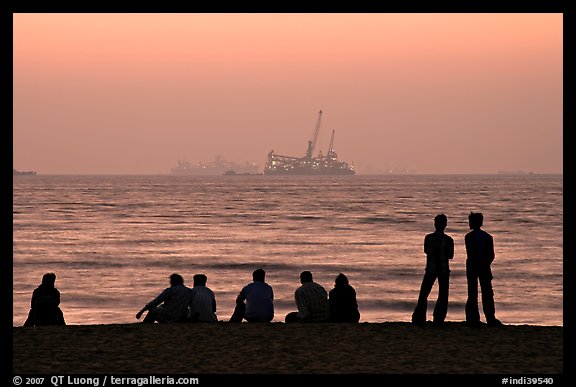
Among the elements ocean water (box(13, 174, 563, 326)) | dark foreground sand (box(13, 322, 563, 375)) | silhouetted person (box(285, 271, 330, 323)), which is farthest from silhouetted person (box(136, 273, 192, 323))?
ocean water (box(13, 174, 563, 326))

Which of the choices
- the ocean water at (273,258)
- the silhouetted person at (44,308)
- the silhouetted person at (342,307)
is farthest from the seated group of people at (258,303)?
the ocean water at (273,258)

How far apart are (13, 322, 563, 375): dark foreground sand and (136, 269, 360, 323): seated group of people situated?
53cm

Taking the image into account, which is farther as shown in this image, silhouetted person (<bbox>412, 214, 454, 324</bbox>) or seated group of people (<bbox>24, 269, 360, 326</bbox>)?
seated group of people (<bbox>24, 269, 360, 326</bbox>)

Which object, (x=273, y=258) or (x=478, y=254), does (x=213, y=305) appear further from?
(x=273, y=258)

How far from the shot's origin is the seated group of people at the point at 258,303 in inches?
619

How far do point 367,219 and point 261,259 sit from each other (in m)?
43.9

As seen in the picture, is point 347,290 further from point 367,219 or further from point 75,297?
point 367,219

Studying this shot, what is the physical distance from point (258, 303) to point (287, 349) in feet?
10.6

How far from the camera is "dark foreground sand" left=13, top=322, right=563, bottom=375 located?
1166cm

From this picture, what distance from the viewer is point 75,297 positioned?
112 ft

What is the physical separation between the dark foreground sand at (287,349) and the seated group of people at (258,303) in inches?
20.8

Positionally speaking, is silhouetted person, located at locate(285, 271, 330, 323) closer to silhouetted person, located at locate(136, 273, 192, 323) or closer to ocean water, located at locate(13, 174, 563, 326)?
silhouetted person, located at locate(136, 273, 192, 323)

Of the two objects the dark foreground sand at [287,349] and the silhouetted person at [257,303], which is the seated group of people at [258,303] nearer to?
the silhouetted person at [257,303]

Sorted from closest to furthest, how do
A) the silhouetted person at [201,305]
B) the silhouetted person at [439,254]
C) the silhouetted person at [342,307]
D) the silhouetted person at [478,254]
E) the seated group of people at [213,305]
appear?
the silhouetted person at [478,254]
the silhouetted person at [439,254]
the seated group of people at [213,305]
the silhouetted person at [342,307]
the silhouetted person at [201,305]
